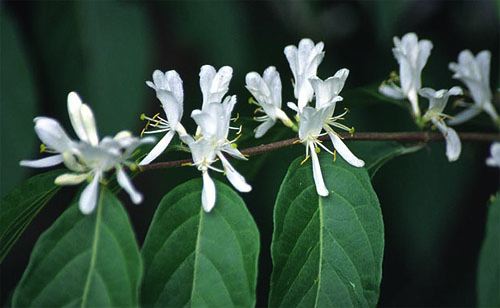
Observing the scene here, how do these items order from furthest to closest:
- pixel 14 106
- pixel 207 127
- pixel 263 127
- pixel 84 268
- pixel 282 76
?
pixel 282 76, pixel 14 106, pixel 263 127, pixel 207 127, pixel 84 268

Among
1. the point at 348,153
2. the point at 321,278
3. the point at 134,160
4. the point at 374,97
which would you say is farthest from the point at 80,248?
the point at 374,97

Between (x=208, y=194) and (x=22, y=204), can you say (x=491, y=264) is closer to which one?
(x=208, y=194)

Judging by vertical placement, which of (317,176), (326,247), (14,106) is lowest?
(326,247)

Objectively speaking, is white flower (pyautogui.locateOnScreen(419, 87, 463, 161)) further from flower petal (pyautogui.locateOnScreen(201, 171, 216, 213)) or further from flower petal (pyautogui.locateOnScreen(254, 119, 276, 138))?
flower petal (pyautogui.locateOnScreen(201, 171, 216, 213))

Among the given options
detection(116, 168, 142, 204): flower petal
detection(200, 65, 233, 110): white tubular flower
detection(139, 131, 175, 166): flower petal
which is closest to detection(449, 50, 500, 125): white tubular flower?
detection(200, 65, 233, 110): white tubular flower

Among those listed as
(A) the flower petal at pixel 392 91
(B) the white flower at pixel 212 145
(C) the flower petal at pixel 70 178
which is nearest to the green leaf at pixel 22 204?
(C) the flower petal at pixel 70 178

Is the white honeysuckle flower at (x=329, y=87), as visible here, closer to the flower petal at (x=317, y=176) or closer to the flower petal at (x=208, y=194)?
the flower petal at (x=317, y=176)

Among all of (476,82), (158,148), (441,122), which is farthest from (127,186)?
(476,82)
